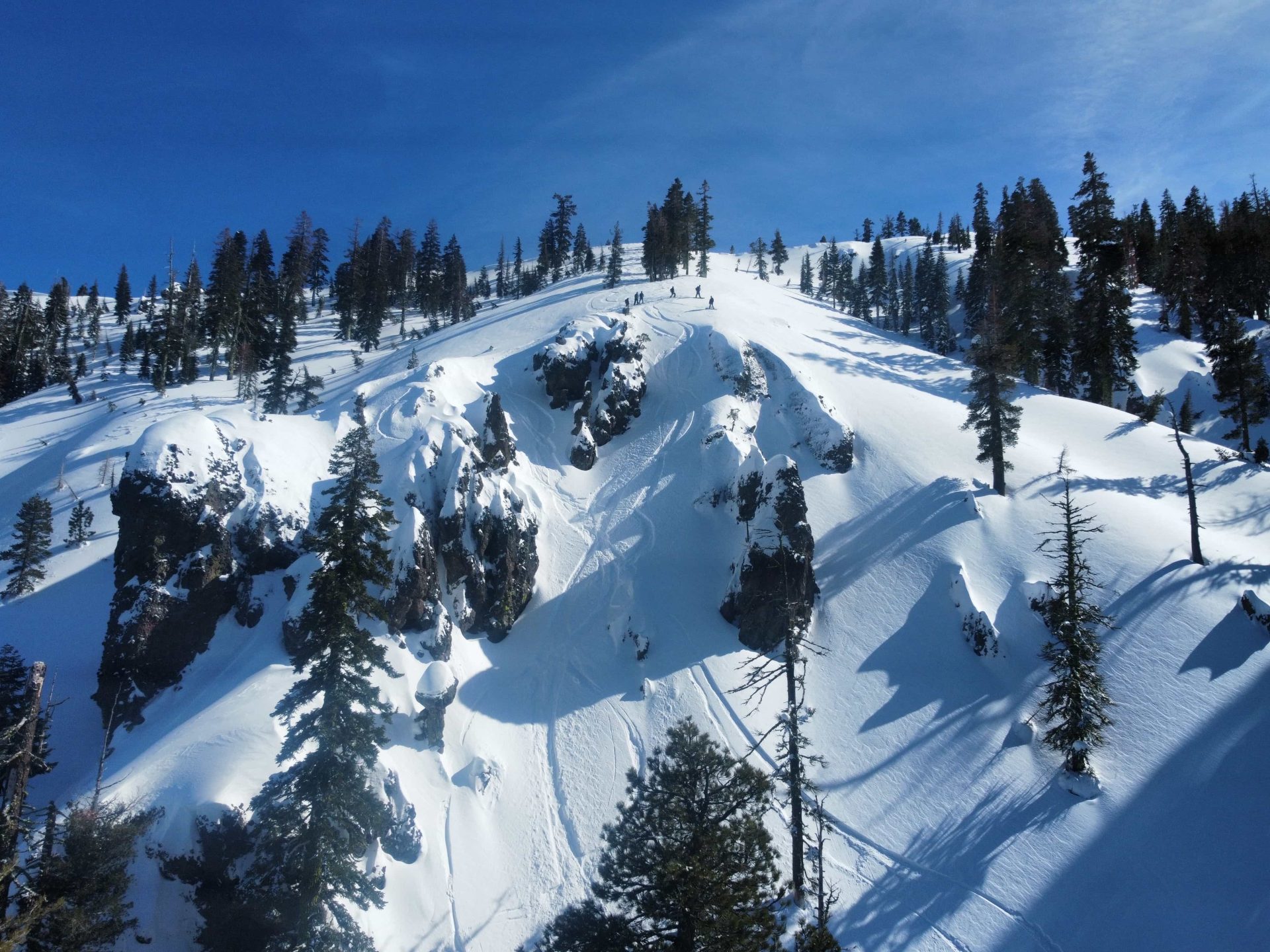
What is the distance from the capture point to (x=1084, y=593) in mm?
24219

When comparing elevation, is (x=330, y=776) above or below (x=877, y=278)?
below

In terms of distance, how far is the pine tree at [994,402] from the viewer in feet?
99.4

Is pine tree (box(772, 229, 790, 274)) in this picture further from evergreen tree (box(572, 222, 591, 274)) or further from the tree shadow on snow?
the tree shadow on snow

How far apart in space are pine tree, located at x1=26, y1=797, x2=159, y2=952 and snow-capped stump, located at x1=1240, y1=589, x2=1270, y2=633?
1385 inches

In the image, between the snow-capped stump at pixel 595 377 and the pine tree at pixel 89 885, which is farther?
the snow-capped stump at pixel 595 377

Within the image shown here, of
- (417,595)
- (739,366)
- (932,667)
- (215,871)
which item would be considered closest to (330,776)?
(215,871)

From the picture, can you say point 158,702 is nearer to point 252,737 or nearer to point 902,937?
point 252,737

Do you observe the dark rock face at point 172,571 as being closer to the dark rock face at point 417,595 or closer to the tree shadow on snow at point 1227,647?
the dark rock face at point 417,595

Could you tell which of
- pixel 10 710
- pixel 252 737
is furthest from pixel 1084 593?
pixel 10 710

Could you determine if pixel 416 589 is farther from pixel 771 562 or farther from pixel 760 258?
pixel 760 258

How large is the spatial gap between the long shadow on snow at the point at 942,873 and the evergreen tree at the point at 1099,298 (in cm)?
3643

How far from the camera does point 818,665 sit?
24812 mm

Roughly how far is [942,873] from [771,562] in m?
12.2

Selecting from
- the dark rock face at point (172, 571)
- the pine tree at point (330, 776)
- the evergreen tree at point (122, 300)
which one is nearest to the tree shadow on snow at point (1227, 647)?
the pine tree at point (330, 776)
